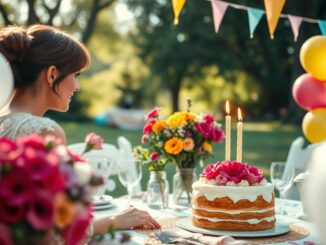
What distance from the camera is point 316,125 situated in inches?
202

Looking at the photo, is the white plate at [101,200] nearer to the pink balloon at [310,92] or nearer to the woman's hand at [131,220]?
the woman's hand at [131,220]

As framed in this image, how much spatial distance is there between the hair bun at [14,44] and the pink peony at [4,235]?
4.18 feet

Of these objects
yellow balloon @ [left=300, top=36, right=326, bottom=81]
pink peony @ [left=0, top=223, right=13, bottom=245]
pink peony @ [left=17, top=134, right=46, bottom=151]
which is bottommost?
pink peony @ [left=0, top=223, right=13, bottom=245]

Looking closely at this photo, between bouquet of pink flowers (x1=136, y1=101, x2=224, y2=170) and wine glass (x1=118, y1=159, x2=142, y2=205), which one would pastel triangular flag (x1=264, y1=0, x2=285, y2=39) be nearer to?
bouquet of pink flowers (x1=136, y1=101, x2=224, y2=170)

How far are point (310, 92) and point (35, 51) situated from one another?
3.32 metres

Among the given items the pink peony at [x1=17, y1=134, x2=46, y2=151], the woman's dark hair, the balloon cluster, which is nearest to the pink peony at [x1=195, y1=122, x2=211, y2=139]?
the woman's dark hair

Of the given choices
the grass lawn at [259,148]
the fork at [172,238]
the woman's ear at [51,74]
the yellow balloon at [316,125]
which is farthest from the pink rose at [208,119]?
the grass lawn at [259,148]

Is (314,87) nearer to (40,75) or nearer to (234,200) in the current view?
(234,200)

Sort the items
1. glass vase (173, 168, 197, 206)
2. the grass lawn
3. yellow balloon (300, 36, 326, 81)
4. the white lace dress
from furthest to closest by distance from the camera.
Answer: the grass lawn → yellow balloon (300, 36, 326, 81) → glass vase (173, 168, 197, 206) → the white lace dress

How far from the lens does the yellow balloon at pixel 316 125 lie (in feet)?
16.7

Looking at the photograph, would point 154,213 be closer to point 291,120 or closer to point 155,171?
point 155,171

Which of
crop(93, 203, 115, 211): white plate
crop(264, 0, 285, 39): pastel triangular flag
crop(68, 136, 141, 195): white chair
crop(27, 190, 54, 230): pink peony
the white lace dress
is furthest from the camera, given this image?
crop(264, 0, 285, 39): pastel triangular flag

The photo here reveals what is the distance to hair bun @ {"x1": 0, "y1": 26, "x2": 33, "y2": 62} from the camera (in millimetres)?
2299

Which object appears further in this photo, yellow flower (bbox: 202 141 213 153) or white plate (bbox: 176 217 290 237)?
yellow flower (bbox: 202 141 213 153)
